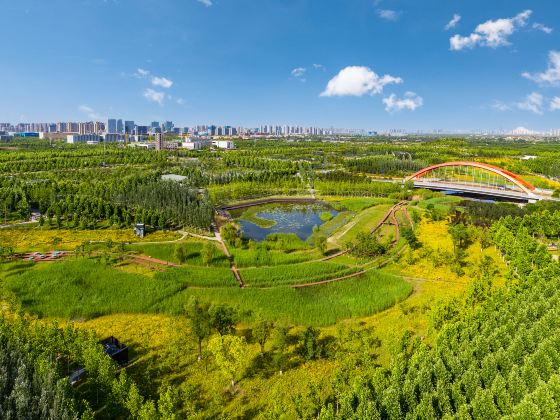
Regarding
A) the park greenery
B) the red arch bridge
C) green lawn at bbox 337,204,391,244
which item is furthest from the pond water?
the red arch bridge

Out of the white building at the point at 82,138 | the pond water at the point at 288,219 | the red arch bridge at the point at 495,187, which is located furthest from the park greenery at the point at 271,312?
the white building at the point at 82,138

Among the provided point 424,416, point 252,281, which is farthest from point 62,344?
point 424,416

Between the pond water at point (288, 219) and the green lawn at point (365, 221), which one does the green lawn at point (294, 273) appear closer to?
the green lawn at point (365, 221)

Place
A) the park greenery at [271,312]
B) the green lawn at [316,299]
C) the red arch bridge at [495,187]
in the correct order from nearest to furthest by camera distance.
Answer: the park greenery at [271,312], the green lawn at [316,299], the red arch bridge at [495,187]

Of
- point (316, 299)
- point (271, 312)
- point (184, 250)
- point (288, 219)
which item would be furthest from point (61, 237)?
point (316, 299)

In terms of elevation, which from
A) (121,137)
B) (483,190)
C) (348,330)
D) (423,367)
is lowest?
(348,330)

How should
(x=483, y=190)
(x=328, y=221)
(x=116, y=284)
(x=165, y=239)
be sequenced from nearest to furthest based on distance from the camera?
1. (x=116, y=284)
2. (x=165, y=239)
3. (x=328, y=221)
4. (x=483, y=190)

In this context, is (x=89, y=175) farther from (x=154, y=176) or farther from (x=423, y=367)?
(x=423, y=367)
